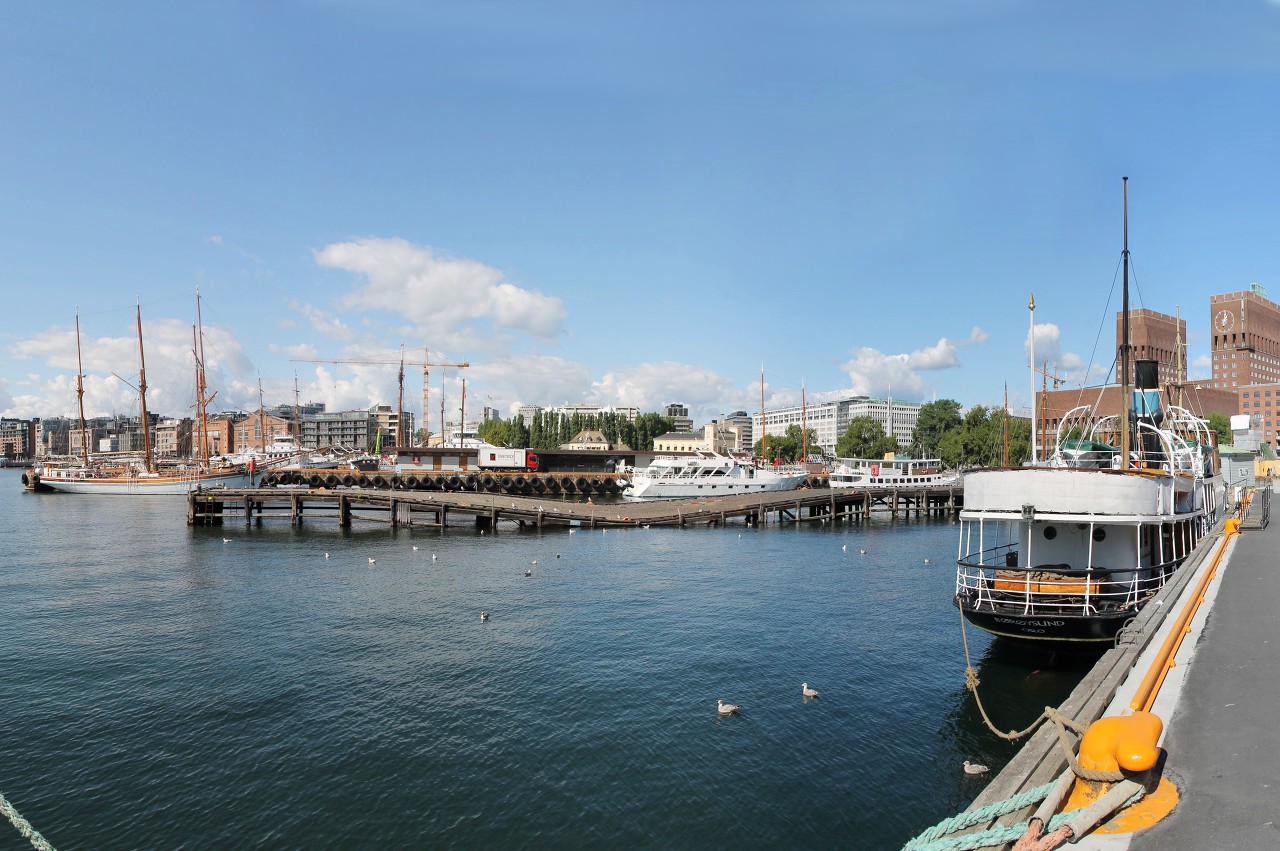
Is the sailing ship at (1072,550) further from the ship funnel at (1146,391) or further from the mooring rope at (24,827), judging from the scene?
the mooring rope at (24,827)

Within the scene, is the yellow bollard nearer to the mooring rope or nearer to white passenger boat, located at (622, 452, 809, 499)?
the mooring rope

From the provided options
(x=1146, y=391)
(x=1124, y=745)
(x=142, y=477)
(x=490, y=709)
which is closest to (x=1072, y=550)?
(x=1124, y=745)

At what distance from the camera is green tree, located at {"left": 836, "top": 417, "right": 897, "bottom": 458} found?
6870 inches

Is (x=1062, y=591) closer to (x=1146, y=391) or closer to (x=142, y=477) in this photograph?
(x=1146, y=391)

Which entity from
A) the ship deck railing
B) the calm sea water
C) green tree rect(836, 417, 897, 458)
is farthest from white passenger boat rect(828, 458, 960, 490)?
the ship deck railing

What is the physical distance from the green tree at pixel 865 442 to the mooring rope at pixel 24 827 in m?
173

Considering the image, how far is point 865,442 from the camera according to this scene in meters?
181

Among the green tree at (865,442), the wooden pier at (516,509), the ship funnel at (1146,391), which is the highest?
the ship funnel at (1146,391)

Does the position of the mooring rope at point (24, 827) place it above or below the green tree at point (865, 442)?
below

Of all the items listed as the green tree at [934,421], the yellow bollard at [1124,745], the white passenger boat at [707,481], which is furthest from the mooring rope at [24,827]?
the green tree at [934,421]

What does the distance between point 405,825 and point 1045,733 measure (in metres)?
12.6

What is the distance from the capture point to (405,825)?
15031 mm

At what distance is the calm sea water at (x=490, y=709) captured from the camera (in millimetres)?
15367

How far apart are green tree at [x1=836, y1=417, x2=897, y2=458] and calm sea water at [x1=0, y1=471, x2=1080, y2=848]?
13734 centimetres
